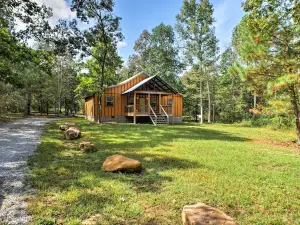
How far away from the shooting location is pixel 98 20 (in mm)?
15844

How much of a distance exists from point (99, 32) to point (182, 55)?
36.6ft

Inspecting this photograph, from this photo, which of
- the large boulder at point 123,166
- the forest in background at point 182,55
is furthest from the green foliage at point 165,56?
the large boulder at point 123,166

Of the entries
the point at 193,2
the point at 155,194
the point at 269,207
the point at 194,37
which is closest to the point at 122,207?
the point at 155,194

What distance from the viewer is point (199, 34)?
2256cm

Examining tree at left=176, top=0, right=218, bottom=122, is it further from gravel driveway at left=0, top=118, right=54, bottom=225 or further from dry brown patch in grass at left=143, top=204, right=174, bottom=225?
dry brown patch in grass at left=143, top=204, right=174, bottom=225

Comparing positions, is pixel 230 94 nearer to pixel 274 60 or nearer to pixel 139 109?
pixel 139 109

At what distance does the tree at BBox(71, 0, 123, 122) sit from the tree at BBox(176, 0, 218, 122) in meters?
9.55

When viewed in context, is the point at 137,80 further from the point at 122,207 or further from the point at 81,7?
the point at 122,207

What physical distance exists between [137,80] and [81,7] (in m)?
8.96

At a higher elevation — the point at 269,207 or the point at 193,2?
the point at 193,2

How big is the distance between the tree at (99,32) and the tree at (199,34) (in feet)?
31.3

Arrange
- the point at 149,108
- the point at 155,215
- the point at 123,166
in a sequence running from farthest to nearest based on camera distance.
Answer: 1. the point at 149,108
2. the point at 123,166
3. the point at 155,215

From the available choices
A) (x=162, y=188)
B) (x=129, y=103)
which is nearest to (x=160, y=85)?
(x=129, y=103)

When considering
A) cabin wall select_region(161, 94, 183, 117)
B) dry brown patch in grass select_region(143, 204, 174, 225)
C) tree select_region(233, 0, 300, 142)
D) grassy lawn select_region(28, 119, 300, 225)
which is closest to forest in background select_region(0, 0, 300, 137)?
tree select_region(233, 0, 300, 142)
